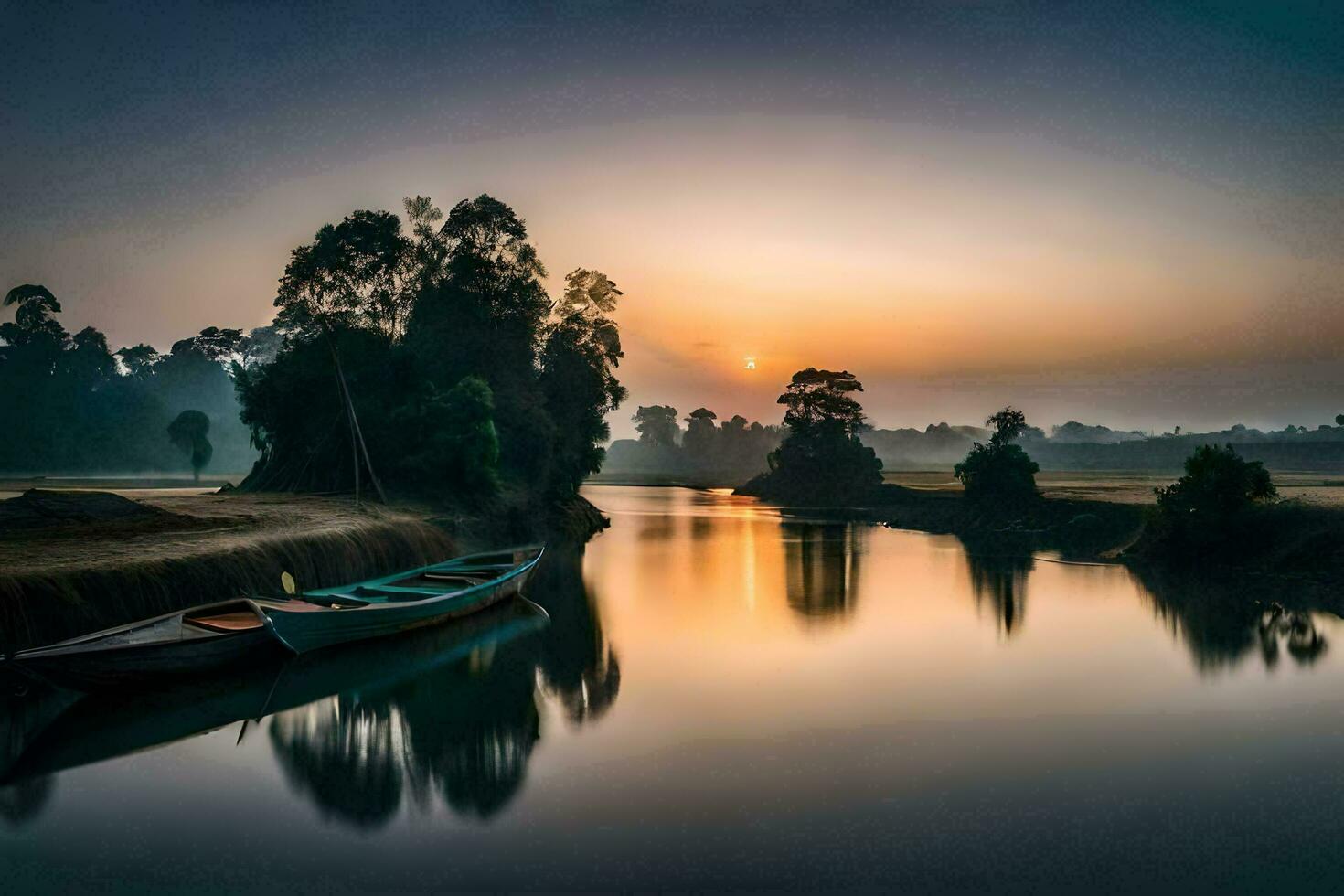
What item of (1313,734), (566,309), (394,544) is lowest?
(1313,734)

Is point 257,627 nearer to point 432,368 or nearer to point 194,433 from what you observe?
point 432,368

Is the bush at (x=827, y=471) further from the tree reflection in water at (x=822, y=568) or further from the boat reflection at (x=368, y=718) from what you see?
the boat reflection at (x=368, y=718)

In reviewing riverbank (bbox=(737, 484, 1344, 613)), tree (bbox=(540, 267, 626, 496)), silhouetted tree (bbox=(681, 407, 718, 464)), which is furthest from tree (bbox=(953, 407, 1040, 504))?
silhouetted tree (bbox=(681, 407, 718, 464))

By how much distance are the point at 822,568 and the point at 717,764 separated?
2325cm

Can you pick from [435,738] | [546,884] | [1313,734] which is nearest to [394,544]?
[435,738]

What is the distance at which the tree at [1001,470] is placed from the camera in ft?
166

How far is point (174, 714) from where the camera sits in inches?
511

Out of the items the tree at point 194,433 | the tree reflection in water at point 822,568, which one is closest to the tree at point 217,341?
the tree at point 194,433

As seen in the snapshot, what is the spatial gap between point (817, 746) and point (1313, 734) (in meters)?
7.95

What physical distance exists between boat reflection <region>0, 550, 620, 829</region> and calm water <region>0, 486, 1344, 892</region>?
2.6 inches

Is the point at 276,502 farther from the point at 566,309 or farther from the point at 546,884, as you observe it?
the point at 566,309

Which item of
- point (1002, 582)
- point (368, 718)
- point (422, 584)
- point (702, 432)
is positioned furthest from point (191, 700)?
point (702, 432)

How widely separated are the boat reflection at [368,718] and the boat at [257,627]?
0.52 meters

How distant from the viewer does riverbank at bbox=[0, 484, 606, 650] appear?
44.9ft
